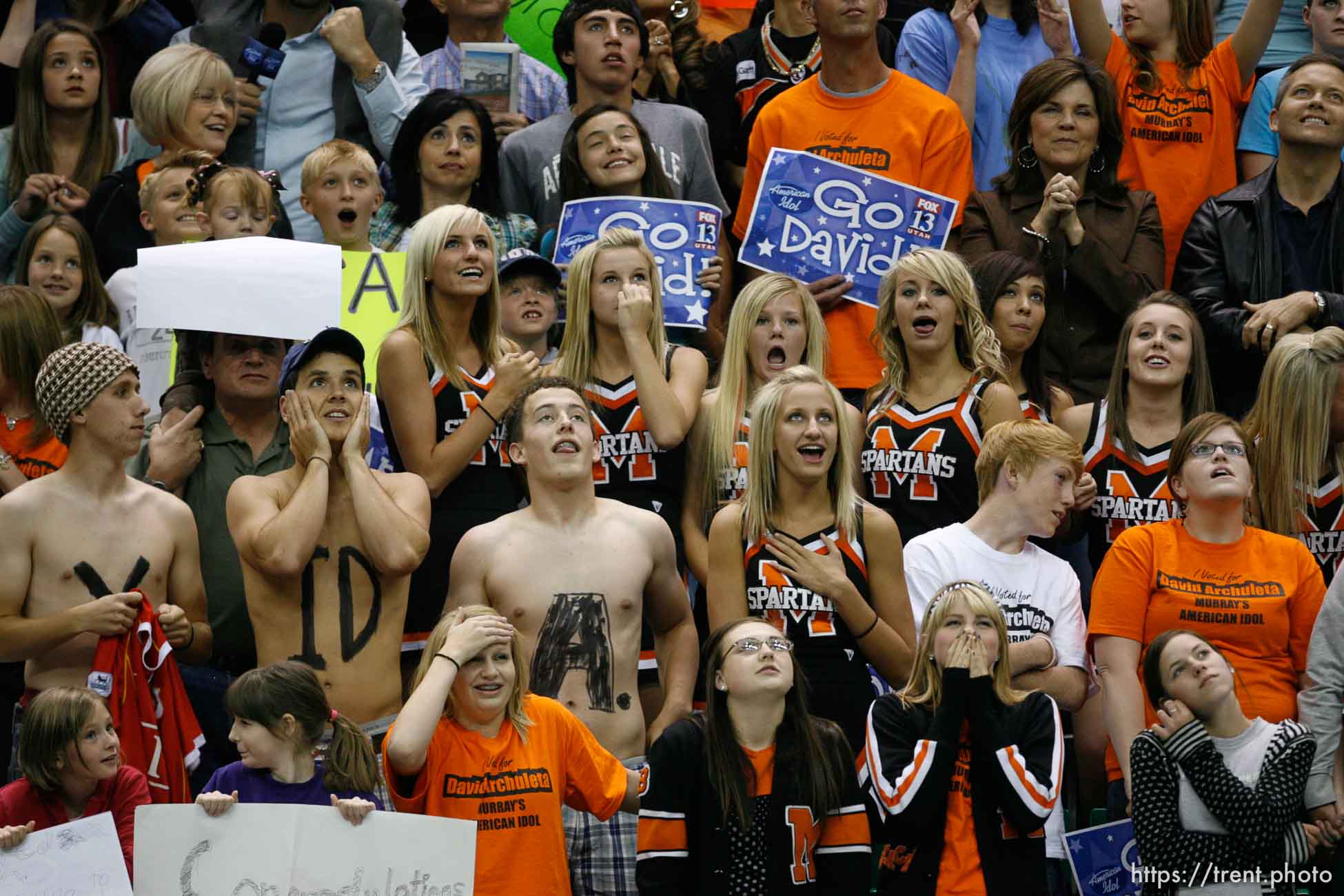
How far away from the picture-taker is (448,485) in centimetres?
718

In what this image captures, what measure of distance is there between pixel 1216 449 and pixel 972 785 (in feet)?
5.46

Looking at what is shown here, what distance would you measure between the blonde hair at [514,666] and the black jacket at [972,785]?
1.06 meters

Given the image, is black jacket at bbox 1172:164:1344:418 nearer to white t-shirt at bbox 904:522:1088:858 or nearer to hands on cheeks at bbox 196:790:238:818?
white t-shirt at bbox 904:522:1088:858

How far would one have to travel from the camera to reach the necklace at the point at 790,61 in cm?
955

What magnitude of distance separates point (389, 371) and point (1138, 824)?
3132 millimetres

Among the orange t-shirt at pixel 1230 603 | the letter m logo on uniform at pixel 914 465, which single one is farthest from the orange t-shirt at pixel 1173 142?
the orange t-shirt at pixel 1230 603

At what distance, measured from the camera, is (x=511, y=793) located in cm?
572

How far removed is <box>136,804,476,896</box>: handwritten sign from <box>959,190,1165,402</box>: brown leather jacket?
3.72 meters

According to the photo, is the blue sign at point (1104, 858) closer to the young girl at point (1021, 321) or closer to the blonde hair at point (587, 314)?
the young girl at point (1021, 321)

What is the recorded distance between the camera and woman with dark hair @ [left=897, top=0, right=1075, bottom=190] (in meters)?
9.05

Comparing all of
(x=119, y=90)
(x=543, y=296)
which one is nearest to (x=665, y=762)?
(x=543, y=296)

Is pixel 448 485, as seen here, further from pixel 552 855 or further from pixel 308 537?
pixel 552 855

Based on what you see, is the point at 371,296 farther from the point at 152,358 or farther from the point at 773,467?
the point at 773,467

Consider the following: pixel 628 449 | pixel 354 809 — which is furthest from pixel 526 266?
pixel 354 809
